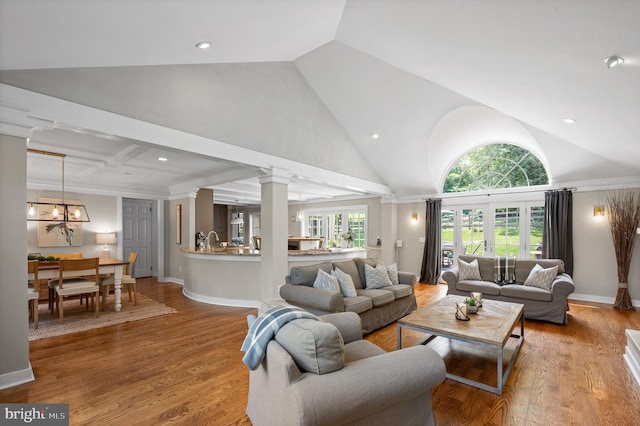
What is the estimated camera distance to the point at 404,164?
6.70m

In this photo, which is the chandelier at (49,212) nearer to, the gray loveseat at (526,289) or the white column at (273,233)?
the white column at (273,233)

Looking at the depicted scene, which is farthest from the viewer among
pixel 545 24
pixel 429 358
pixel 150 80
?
pixel 150 80

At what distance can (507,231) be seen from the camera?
661 cm

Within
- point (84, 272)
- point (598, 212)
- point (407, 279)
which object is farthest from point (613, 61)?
point (84, 272)

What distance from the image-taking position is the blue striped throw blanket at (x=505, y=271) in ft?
16.6

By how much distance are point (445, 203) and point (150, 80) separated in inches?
254

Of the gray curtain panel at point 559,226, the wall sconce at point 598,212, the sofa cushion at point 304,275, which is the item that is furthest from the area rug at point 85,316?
the wall sconce at point 598,212

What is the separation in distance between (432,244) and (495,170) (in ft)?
7.05

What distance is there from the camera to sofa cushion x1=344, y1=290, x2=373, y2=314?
3.54 metres

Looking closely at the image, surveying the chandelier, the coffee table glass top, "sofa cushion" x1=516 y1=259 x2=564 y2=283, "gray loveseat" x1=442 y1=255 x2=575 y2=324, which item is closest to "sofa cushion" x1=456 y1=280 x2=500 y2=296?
"gray loveseat" x1=442 y1=255 x2=575 y2=324

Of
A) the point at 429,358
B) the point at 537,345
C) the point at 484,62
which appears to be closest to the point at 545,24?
the point at 484,62

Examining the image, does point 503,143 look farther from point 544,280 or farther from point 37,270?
point 37,270

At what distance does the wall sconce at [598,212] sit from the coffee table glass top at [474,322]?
3.59m

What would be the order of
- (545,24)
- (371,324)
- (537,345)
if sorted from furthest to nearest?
(371,324) → (537,345) → (545,24)
